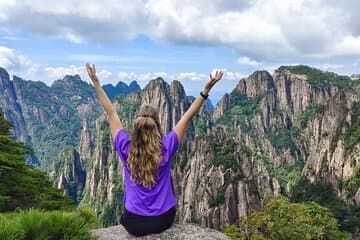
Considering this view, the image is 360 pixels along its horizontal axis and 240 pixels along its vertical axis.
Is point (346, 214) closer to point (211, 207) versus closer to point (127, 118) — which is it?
point (211, 207)

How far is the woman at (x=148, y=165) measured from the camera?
7.14m

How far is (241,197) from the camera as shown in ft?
294

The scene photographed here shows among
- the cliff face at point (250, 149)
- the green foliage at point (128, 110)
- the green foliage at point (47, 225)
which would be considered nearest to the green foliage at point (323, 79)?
the cliff face at point (250, 149)

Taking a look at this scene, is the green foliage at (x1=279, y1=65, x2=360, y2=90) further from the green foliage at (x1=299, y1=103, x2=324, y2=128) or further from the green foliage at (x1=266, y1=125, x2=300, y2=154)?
the green foliage at (x1=266, y1=125, x2=300, y2=154)

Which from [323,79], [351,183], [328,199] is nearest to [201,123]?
[323,79]

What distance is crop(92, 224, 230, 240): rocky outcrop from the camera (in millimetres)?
7672

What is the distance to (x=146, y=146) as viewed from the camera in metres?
7.12

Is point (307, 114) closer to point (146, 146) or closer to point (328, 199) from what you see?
point (328, 199)

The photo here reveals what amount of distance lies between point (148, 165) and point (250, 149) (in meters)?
153

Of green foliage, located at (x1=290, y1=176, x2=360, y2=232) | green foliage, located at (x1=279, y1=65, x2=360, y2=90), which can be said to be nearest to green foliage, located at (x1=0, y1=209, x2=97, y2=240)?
green foliage, located at (x1=290, y1=176, x2=360, y2=232)

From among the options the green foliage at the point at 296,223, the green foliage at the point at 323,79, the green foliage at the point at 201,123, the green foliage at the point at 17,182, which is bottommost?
the green foliage at the point at 296,223

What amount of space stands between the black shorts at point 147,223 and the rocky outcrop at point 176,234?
9 cm

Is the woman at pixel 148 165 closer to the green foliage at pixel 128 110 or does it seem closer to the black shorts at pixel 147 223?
the black shorts at pixel 147 223

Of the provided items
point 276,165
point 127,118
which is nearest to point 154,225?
point 276,165
